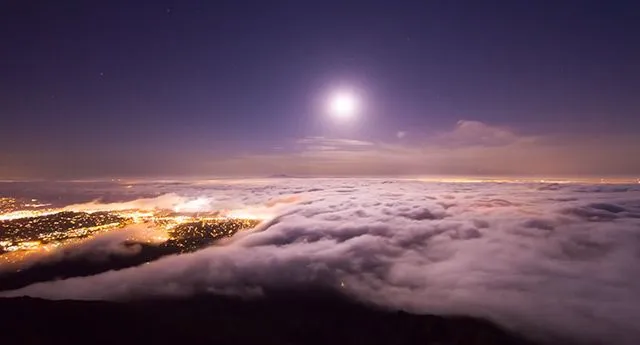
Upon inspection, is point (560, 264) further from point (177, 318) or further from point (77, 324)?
point (77, 324)

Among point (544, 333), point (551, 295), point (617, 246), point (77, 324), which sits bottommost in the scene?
point (77, 324)

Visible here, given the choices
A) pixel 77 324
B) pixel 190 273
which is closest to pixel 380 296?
pixel 190 273

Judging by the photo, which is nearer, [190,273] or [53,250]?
[190,273]

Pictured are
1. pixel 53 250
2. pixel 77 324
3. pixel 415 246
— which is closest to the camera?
pixel 77 324

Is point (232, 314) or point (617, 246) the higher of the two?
point (617, 246)

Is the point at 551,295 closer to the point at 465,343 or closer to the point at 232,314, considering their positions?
the point at 465,343

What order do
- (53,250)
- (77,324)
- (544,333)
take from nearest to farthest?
(544,333) < (77,324) < (53,250)

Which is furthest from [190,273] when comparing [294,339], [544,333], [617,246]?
[617,246]
